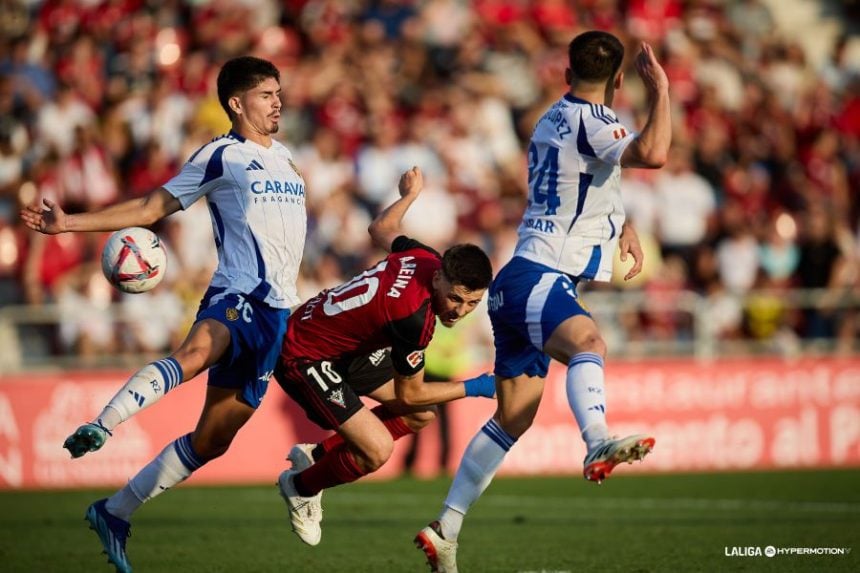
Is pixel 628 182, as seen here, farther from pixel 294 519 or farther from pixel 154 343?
pixel 294 519

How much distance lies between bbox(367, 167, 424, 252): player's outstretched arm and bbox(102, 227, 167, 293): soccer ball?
138 cm

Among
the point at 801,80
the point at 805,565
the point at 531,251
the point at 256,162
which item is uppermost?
the point at 801,80

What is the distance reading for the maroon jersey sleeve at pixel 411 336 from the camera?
791 centimetres

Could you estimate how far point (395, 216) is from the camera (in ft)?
28.6

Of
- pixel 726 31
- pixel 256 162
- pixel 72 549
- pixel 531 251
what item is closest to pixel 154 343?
pixel 72 549

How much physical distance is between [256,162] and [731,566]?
3.89m

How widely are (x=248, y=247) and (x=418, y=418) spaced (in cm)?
161

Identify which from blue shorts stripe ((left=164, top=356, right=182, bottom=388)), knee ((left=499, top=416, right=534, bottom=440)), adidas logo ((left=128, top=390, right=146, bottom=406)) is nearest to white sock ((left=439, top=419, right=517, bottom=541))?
knee ((left=499, top=416, right=534, bottom=440))

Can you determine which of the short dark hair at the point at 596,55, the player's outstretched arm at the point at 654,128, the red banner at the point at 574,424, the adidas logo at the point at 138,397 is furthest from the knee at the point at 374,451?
the red banner at the point at 574,424

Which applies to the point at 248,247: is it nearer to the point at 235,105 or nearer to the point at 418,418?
the point at 235,105

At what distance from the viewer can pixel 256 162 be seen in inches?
339

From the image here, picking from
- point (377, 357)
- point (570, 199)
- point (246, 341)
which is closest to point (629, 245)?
point (570, 199)

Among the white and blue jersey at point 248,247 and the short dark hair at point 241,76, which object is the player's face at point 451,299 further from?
the short dark hair at point 241,76

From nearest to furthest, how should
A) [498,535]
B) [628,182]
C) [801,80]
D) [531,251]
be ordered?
[531,251] < [498,535] < [628,182] < [801,80]
